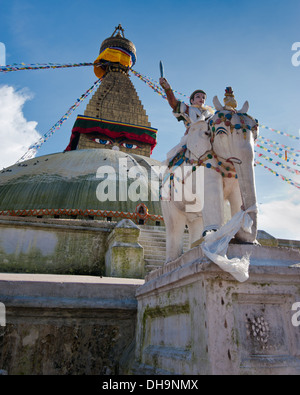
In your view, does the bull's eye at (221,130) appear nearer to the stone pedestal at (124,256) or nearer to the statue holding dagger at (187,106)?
the statue holding dagger at (187,106)

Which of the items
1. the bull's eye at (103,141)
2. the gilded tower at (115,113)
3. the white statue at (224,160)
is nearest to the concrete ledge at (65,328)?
the white statue at (224,160)

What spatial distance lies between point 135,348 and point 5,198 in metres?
9.97

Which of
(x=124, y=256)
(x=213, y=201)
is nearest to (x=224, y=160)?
(x=213, y=201)

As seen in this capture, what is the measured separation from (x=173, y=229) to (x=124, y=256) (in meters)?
2.53

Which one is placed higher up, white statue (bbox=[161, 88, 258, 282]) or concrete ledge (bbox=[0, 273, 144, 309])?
white statue (bbox=[161, 88, 258, 282])

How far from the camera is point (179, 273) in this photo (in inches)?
86.8

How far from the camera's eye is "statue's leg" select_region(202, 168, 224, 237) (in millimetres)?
2649

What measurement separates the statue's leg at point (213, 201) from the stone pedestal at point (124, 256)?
3.15 metres

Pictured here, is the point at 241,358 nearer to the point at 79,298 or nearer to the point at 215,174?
the point at 215,174

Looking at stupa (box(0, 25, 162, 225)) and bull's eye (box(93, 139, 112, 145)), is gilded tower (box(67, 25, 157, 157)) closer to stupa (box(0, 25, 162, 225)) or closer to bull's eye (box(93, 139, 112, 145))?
bull's eye (box(93, 139, 112, 145))

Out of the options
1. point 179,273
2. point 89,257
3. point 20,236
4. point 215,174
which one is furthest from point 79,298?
point 20,236

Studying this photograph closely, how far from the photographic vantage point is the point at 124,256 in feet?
18.3

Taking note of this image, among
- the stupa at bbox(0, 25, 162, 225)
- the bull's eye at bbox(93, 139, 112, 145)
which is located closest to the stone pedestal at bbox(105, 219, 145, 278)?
the stupa at bbox(0, 25, 162, 225)

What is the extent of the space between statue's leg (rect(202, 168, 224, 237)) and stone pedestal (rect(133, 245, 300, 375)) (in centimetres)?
44
